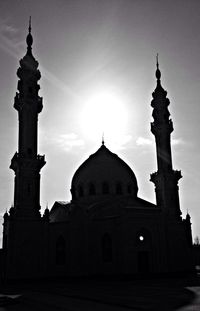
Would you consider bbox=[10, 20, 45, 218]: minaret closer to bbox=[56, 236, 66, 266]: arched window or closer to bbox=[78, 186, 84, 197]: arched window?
bbox=[56, 236, 66, 266]: arched window

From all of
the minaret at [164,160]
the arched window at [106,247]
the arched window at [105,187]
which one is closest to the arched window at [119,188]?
the arched window at [105,187]

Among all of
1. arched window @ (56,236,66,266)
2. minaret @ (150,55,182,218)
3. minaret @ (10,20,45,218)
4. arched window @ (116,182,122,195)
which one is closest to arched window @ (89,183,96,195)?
arched window @ (116,182,122,195)

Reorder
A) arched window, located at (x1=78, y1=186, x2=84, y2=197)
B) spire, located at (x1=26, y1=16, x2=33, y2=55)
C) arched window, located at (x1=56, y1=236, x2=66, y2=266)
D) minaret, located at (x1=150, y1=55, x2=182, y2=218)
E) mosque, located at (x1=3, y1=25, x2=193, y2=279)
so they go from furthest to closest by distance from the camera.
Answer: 1. arched window, located at (x1=78, y1=186, x2=84, y2=197)
2. spire, located at (x1=26, y1=16, x2=33, y2=55)
3. minaret, located at (x1=150, y1=55, x2=182, y2=218)
4. arched window, located at (x1=56, y1=236, x2=66, y2=266)
5. mosque, located at (x1=3, y1=25, x2=193, y2=279)

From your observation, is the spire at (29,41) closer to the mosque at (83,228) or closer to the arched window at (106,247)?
the mosque at (83,228)

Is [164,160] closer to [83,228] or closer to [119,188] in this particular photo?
[119,188]

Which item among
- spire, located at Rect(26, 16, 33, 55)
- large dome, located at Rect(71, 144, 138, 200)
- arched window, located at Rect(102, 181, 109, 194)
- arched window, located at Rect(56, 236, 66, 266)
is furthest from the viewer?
large dome, located at Rect(71, 144, 138, 200)

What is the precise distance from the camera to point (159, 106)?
142 feet

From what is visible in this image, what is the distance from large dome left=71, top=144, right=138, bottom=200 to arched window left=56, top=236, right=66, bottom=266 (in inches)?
270

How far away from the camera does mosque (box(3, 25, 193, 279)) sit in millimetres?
33375

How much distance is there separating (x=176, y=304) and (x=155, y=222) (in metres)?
21.2

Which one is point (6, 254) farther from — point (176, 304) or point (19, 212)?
point (176, 304)

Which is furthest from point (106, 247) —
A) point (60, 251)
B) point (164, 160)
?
point (164, 160)

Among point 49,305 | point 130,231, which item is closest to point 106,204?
point 130,231

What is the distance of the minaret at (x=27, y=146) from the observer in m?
34.3
